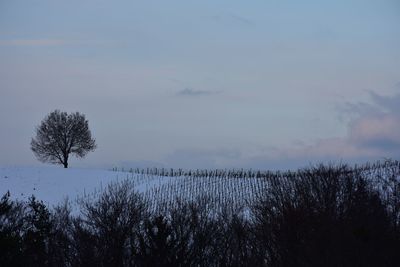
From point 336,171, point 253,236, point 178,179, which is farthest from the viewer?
point 178,179

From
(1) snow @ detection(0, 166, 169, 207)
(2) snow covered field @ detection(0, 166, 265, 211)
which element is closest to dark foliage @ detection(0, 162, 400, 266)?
(2) snow covered field @ detection(0, 166, 265, 211)

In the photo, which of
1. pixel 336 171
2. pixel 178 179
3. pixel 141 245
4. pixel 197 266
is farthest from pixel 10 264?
pixel 178 179

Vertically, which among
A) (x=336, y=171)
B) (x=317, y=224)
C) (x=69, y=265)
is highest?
(x=336, y=171)

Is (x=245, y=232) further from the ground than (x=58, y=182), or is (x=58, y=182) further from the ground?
(x=58, y=182)

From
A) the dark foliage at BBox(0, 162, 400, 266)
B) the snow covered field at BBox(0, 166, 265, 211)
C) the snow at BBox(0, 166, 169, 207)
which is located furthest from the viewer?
the snow at BBox(0, 166, 169, 207)

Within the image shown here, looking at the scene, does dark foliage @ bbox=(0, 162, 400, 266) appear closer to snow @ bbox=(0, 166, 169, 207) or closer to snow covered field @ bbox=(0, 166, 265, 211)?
snow covered field @ bbox=(0, 166, 265, 211)

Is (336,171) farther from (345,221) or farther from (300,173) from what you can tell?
(345,221)

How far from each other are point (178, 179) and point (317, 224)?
38.1m

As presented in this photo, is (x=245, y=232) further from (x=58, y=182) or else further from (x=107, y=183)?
(x=58, y=182)

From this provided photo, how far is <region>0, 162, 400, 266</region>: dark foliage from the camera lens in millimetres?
28781

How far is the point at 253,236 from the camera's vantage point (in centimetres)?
4238

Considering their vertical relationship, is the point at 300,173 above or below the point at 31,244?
above

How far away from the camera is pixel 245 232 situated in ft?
139

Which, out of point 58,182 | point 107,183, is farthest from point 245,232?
point 58,182
